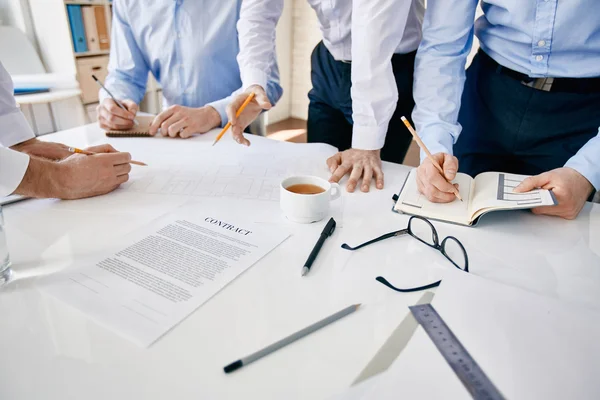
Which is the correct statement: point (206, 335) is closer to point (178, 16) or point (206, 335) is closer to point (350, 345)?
point (350, 345)

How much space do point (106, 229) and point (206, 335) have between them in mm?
363

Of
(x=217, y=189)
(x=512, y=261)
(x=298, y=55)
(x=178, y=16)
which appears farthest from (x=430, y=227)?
(x=298, y=55)

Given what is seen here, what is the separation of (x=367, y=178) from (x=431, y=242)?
0.29 meters

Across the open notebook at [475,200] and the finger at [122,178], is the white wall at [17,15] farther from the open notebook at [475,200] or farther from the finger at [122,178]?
the open notebook at [475,200]

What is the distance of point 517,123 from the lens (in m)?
1.13

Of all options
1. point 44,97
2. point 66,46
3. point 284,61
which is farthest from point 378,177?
point 284,61

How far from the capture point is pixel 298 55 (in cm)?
419

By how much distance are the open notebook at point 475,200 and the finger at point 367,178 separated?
0.08m

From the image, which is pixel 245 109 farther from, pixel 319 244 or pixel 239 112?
pixel 319 244

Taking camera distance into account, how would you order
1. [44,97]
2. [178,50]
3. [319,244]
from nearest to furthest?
1. [319,244]
2. [178,50]
3. [44,97]

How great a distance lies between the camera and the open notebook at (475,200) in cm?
81

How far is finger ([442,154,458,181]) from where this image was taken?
0.89 m

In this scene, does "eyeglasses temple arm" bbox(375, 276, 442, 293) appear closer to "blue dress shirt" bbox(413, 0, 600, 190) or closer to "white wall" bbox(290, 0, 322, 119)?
"blue dress shirt" bbox(413, 0, 600, 190)

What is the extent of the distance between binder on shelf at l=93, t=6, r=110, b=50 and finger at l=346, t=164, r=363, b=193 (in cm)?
260
